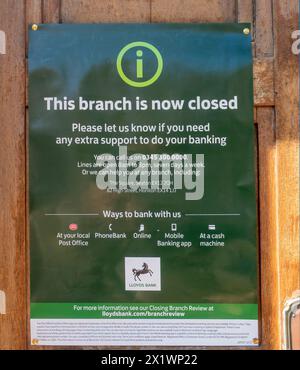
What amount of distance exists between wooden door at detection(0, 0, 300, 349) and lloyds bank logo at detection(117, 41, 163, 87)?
0.45 ft

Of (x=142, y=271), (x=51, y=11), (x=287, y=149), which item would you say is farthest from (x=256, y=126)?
(x=51, y=11)

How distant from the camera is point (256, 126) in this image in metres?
2.14

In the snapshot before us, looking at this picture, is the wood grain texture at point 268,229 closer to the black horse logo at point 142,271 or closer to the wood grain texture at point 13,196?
the black horse logo at point 142,271

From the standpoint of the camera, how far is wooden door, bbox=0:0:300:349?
212 cm

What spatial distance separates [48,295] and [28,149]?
0.63 m

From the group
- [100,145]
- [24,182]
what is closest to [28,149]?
[24,182]

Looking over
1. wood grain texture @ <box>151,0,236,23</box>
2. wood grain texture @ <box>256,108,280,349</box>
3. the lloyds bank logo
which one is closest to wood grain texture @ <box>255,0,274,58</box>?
wood grain texture @ <box>151,0,236,23</box>

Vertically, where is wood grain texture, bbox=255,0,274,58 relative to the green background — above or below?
above

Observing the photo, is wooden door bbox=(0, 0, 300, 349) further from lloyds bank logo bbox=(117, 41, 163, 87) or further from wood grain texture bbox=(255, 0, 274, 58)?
lloyds bank logo bbox=(117, 41, 163, 87)

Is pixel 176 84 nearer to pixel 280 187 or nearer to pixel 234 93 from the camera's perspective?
pixel 234 93

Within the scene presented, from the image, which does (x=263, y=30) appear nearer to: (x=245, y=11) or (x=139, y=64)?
(x=245, y=11)

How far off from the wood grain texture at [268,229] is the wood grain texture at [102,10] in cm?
68

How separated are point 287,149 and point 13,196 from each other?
46.8 inches

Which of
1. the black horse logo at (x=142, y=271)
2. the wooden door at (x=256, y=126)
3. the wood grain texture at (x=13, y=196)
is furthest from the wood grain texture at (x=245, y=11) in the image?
the black horse logo at (x=142, y=271)
